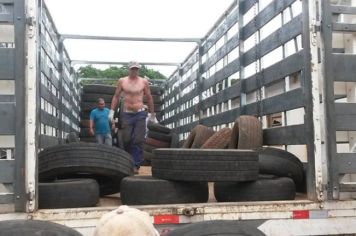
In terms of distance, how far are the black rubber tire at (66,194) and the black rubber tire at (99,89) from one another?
8.92 metres

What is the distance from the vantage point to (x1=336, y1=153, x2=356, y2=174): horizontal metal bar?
3.05 meters

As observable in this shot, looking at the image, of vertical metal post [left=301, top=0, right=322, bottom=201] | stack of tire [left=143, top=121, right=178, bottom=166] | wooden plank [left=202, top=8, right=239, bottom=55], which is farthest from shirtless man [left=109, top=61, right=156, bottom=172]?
vertical metal post [left=301, top=0, right=322, bottom=201]

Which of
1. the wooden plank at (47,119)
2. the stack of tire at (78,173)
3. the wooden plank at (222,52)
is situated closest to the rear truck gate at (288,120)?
the stack of tire at (78,173)

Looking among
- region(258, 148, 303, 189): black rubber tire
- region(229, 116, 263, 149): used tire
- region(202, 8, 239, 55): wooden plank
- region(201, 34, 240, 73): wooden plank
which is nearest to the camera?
region(258, 148, 303, 189): black rubber tire

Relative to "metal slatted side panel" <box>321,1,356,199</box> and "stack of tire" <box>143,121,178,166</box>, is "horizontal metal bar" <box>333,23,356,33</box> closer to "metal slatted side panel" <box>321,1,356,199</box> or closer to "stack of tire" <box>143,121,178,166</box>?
"metal slatted side panel" <box>321,1,356,199</box>

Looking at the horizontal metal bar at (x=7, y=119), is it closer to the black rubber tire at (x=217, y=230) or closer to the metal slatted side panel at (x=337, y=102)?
the black rubber tire at (x=217, y=230)

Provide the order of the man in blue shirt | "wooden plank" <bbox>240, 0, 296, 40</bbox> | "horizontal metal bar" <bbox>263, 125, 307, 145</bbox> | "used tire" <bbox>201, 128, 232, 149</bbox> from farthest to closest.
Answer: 1. the man in blue shirt
2. "used tire" <bbox>201, 128, 232, 149</bbox>
3. "wooden plank" <bbox>240, 0, 296, 40</bbox>
4. "horizontal metal bar" <bbox>263, 125, 307, 145</bbox>

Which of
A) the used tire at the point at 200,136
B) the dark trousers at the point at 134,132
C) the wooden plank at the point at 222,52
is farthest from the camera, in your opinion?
the dark trousers at the point at 134,132

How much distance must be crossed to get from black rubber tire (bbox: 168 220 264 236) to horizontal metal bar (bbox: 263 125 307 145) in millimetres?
1005

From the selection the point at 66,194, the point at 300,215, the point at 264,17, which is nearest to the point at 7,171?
the point at 66,194

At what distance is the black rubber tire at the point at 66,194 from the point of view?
3.00 metres

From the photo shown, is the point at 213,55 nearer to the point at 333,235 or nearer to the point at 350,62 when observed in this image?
the point at 350,62

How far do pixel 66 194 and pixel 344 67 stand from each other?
1997 millimetres

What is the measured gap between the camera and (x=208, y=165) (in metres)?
3.10
